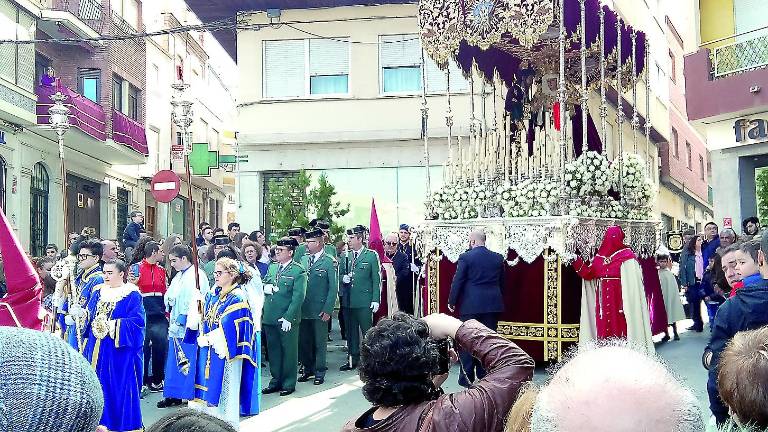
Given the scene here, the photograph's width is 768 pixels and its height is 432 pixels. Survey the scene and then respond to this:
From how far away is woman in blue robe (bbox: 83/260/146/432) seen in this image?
23.0ft

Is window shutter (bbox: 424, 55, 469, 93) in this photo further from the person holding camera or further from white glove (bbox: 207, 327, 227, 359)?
the person holding camera

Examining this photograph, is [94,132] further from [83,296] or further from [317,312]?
[83,296]

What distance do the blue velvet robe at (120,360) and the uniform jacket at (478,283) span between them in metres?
3.74

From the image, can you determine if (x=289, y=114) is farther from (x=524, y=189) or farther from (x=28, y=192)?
(x=524, y=189)

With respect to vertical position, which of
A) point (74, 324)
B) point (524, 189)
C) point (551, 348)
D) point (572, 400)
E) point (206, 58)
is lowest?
point (551, 348)

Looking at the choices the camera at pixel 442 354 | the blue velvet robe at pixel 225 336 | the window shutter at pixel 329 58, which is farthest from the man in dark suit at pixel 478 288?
the window shutter at pixel 329 58

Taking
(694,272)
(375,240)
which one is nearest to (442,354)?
(375,240)

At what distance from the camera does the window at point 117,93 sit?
26188mm

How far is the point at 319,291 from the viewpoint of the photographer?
10.2 meters

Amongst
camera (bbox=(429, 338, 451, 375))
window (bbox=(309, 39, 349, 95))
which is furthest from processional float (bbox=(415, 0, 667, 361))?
window (bbox=(309, 39, 349, 95))

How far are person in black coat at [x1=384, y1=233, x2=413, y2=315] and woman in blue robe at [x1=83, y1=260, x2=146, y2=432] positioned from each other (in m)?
6.39

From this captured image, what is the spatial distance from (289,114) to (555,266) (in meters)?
11.7

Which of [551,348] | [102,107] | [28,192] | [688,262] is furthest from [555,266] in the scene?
[102,107]

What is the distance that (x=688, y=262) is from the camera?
12984 mm
